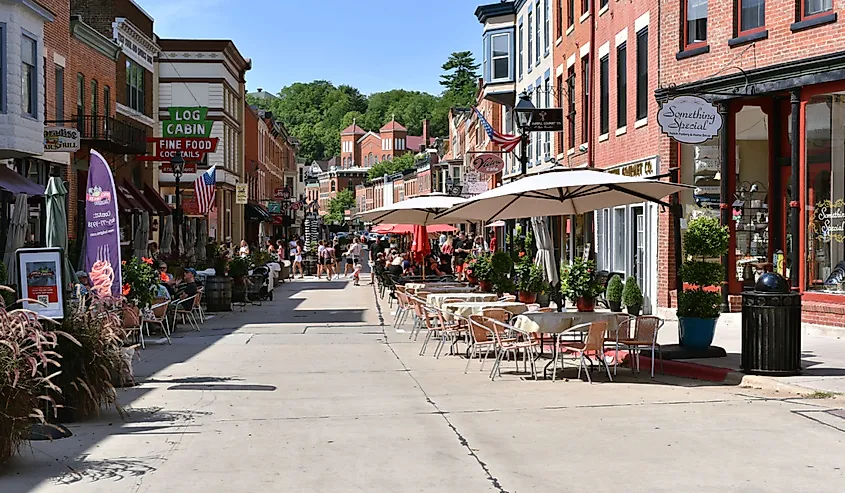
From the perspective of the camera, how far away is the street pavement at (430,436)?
7793 millimetres

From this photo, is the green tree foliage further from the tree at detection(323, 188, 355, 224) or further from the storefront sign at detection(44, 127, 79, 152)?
the storefront sign at detection(44, 127, 79, 152)

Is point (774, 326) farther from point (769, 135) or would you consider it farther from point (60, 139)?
point (60, 139)

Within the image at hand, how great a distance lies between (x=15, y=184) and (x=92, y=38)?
11.0m

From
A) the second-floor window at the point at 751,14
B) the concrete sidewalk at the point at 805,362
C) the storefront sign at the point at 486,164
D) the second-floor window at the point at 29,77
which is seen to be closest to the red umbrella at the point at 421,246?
→ the storefront sign at the point at 486,164

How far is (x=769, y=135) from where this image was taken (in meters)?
20.7

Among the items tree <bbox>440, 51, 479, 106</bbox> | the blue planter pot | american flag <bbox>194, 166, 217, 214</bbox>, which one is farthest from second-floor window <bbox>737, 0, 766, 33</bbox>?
tree <bbox>440, 51, 479, 106</bbox>

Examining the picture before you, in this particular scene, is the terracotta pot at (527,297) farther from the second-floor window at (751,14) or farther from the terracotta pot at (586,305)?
the second-floor window at (751,14)

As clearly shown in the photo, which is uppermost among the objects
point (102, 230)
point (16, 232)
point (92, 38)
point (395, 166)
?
point (395, 166)

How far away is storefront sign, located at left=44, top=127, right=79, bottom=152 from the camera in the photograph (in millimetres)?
27328

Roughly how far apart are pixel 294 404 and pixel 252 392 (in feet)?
3.89

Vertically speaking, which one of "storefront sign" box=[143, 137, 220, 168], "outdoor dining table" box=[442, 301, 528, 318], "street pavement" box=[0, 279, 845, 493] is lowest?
"street pavement" box=[0, 279, 845, 493]

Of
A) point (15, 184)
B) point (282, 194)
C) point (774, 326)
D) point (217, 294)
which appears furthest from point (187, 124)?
point (282, 194)

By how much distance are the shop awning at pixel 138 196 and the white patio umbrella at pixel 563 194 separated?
2106 centimetres

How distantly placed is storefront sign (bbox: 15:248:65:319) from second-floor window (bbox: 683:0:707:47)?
14.9m
